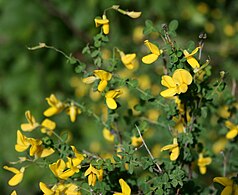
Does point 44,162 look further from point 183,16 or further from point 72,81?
point 183,16

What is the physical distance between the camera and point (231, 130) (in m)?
1.70

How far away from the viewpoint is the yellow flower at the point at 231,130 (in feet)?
5.47

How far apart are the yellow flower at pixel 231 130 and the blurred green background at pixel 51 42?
186 cm

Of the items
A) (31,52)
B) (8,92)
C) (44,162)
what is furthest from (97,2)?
(44,162)

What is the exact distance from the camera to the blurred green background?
139 inches

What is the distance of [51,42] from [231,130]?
208 cm

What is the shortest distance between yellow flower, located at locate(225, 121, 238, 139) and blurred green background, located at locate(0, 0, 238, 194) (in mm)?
1862

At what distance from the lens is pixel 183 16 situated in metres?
3.87

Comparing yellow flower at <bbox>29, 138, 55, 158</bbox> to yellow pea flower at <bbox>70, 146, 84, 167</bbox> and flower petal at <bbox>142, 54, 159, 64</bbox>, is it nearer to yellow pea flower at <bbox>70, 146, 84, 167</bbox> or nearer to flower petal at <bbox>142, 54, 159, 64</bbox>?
yellow pea flower at <bbox>70, 146, 84, 167</bbox>

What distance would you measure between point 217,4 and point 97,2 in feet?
3.03

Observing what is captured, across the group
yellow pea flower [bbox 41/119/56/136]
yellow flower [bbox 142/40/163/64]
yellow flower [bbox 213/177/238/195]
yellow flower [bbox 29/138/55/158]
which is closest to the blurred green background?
yellow pea flower [bbox 41/119/56/136]

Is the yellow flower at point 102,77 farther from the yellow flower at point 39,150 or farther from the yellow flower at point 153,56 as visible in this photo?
the yellow flower at point 39,150

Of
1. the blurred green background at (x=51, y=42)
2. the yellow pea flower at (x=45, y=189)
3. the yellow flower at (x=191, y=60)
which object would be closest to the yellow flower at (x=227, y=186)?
the yellow flower at (x=191, y=60)

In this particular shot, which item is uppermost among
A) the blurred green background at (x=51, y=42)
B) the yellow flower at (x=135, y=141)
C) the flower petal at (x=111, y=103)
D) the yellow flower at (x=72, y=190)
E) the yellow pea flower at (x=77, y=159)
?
the blurred green background at (x=51, y=42)
